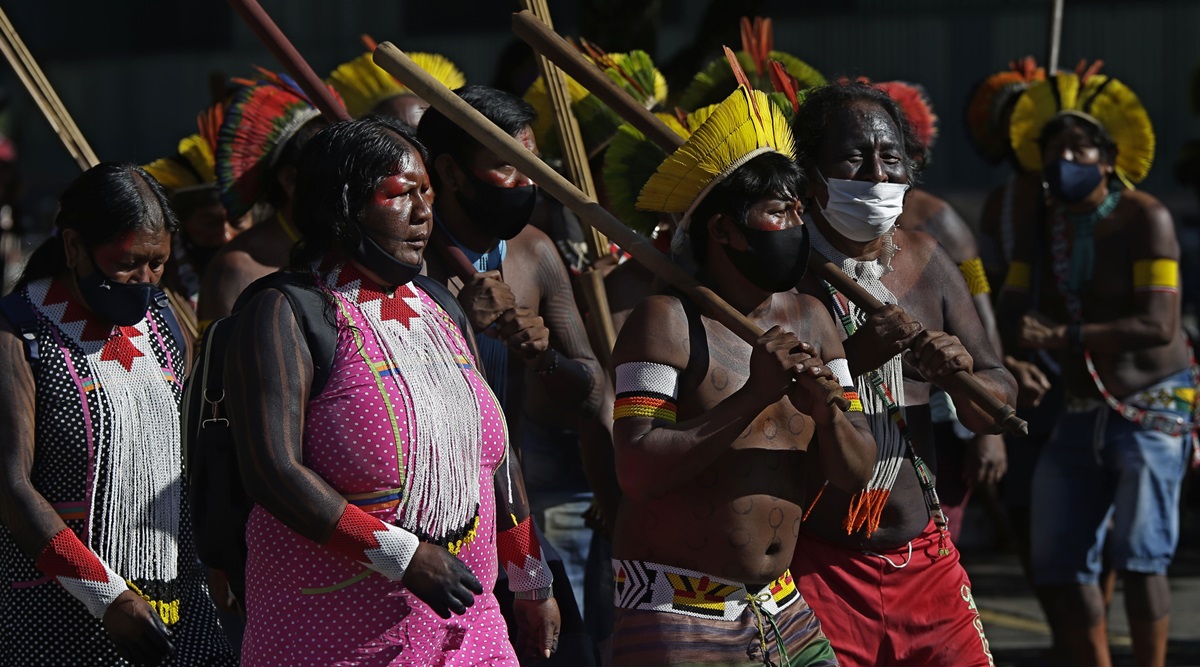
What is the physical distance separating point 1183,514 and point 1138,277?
2.29 meters

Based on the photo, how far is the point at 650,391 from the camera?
12.8 ft

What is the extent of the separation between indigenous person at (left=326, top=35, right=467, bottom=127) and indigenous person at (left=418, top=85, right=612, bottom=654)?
2.32 ft

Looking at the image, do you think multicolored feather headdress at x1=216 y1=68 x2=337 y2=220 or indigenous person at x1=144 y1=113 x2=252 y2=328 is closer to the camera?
multicolored feather headdress at x1=216 y1=68 x2=337 y2=220

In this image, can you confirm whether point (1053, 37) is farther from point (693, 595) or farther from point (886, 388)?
point (693, 595)

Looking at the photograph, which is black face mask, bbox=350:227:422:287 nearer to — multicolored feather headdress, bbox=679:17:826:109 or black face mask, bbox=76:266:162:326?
black face mask, bbox=76:266:162:326

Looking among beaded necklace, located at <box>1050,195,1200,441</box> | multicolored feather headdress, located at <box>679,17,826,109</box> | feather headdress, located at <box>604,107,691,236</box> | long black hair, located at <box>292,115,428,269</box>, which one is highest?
long black hair, located at <box>292,115,428,269</box>

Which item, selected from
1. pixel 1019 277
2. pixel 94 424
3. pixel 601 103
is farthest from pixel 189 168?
pixel 1019 277

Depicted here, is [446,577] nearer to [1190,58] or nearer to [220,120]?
[220,120]

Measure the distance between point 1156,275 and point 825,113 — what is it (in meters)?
2.45

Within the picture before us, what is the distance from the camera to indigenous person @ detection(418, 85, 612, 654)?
15.4 ft

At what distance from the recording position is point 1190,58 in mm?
18812

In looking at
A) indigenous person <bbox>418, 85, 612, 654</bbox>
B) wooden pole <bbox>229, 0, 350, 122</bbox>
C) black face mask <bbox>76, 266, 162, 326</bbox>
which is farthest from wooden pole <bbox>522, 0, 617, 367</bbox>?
black face mask <bbox>76, 266, 162, 326</bbox>

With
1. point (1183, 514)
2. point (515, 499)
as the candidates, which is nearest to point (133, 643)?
point (515, 499)

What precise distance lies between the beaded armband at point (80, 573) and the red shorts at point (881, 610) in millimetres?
1609
